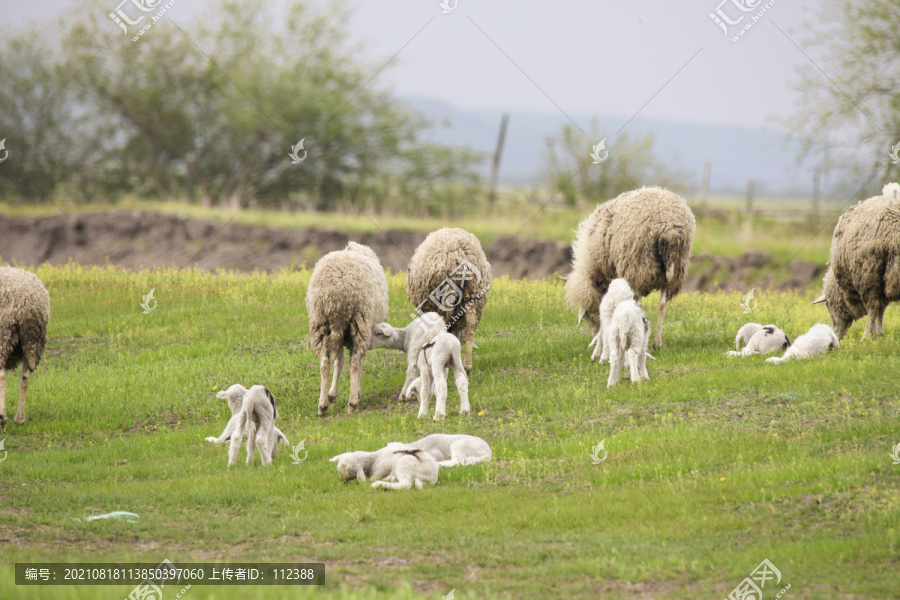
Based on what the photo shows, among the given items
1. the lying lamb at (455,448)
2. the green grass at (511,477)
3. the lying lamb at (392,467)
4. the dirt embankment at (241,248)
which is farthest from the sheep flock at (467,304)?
the dirt embankment at (241,248)

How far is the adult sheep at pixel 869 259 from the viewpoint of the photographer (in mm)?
14492

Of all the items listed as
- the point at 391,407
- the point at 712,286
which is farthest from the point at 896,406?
the point at 712,286

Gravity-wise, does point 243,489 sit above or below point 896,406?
below

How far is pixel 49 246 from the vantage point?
119 ft

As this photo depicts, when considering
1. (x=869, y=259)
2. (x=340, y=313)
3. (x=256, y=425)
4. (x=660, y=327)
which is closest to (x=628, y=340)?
(x=660, y=327)

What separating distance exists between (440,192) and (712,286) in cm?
2280

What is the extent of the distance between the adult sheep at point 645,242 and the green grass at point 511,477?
4.42 ft

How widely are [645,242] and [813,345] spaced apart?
3350 mm

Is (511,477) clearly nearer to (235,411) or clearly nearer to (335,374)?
(235,411)

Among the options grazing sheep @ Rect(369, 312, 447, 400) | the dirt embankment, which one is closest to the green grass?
grazing sheep @ Rect(369, 312, 447, 400)

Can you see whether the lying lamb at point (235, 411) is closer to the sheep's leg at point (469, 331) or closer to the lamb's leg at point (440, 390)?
the lamb's leg at point (440, 390)

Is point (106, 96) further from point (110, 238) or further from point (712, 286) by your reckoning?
point (712, 286)

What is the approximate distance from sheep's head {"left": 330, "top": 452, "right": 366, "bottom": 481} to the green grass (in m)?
Answer: 0.17

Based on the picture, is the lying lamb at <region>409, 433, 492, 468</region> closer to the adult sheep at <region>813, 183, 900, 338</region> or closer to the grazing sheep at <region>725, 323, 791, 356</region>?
the grazing sheep at <region>725, 323, 791, 356</region>
